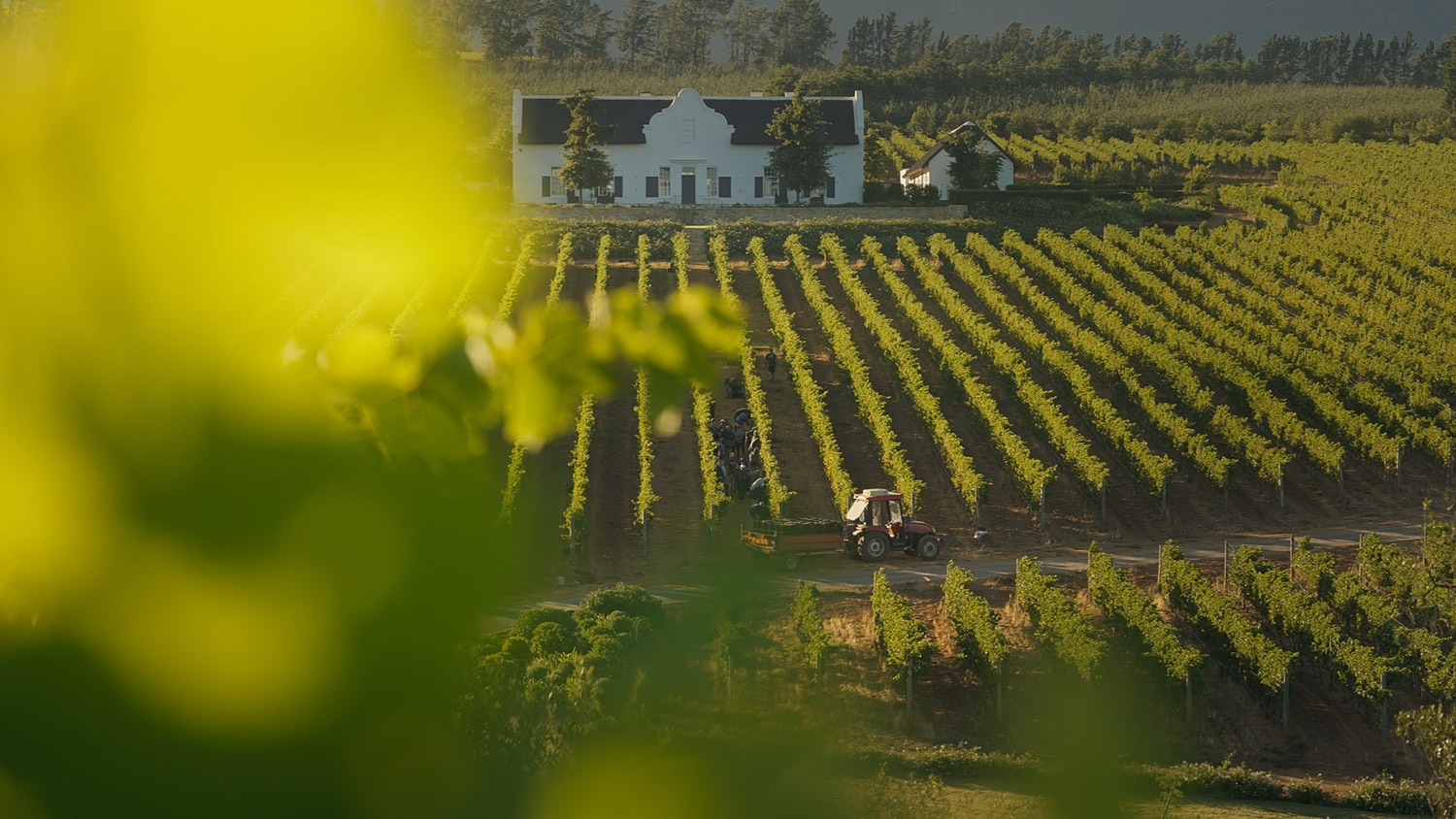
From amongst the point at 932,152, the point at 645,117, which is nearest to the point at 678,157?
the point at 645,117

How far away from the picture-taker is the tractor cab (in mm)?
28094

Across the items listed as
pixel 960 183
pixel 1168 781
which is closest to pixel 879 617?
pixel 1168 781

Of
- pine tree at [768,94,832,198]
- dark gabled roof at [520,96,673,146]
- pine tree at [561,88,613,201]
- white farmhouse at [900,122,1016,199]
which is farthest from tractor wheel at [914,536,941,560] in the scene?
dark gabled roof at [520,96,673,146]

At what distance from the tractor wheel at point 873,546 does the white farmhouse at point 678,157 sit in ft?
131

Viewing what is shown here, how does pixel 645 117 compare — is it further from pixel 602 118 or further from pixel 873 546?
pixel 873 546

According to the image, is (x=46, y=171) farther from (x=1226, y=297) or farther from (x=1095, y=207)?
(x=1095, y=207)

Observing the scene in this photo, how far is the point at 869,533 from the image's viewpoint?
28.0 metres

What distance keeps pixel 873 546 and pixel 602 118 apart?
144 feet

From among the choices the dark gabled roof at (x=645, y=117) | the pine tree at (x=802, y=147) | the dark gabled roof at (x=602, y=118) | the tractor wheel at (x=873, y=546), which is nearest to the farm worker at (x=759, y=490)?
the tractor wheel at (x=873, y=546)

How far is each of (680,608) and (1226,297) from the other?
47.5 meters

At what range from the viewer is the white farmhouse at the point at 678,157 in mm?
66500

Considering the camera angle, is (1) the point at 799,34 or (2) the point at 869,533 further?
(1) the point at 799,34

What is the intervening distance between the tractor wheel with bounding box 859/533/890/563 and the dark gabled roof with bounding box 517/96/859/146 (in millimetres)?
40822

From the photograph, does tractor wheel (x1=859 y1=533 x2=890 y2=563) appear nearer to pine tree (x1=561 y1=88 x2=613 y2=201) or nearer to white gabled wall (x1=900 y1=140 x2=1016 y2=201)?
pine tree (x1=561 y1=88 x2=613 y2=201)
